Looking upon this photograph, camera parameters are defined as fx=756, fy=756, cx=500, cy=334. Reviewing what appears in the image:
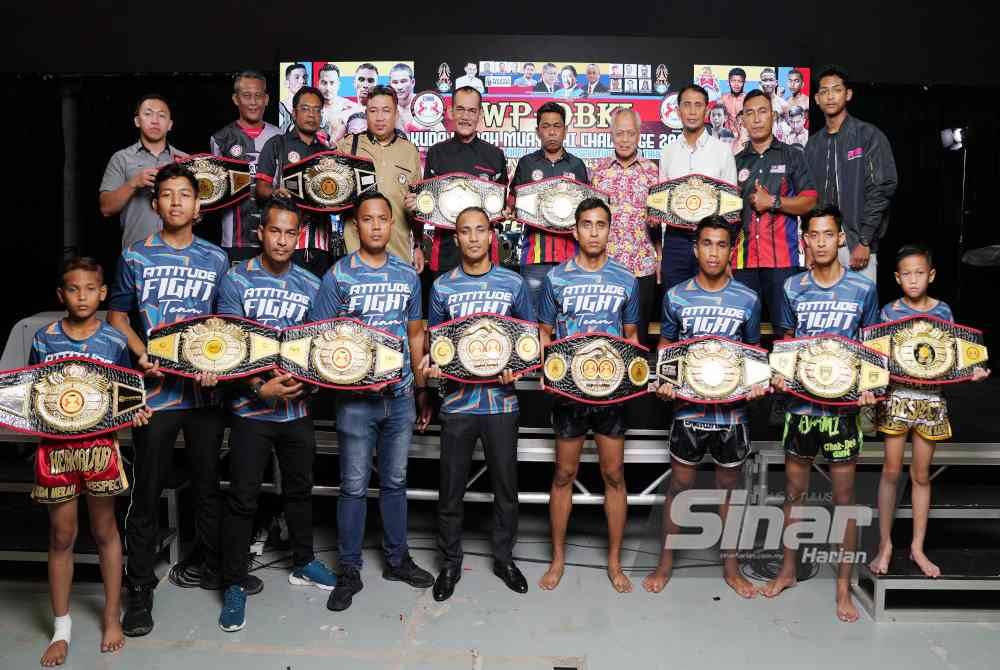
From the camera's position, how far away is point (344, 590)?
11.9 feet

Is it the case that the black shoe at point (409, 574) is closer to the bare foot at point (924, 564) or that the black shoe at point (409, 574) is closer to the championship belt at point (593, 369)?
the championship belt at point (593, 369)

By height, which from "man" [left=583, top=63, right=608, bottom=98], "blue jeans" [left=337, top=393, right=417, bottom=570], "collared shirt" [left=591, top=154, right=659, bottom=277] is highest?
"man" [left=583, top=63, right=608, bottom=98]

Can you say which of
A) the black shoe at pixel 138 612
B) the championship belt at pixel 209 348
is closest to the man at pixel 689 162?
the championship belt at pixel 209 348

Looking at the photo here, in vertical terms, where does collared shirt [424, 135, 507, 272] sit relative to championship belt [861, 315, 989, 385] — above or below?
above

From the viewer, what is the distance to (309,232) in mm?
4441

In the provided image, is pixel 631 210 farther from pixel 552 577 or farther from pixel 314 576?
pixel 314 576

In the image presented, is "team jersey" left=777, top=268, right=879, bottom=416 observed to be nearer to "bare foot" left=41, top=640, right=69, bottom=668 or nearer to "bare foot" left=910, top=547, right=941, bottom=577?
"bare foot" left=910, top=547, right=941, bottom=577

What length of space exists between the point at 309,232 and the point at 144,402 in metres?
1.64

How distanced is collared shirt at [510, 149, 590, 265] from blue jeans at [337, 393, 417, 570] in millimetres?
1350

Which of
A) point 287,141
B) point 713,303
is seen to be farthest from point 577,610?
point 287,141

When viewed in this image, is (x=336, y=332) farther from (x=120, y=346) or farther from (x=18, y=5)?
(x=18, y=5)

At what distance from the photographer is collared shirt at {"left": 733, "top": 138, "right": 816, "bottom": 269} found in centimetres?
445

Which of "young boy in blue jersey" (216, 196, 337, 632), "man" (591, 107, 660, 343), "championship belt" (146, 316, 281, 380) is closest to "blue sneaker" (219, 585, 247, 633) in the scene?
"young boy in blue jersey" (216, 196, 337, 632)

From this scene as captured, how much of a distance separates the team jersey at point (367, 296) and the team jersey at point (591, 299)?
2.44 feet
